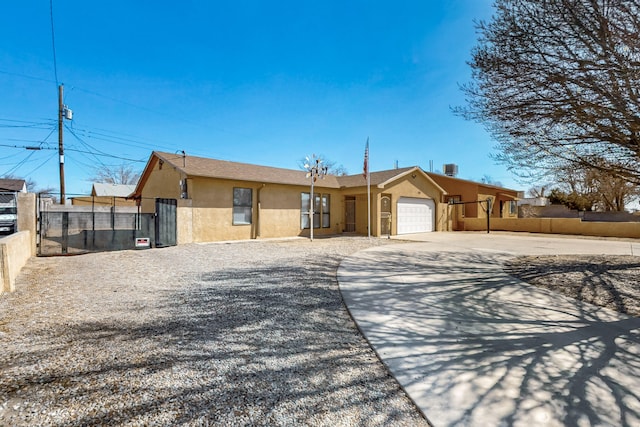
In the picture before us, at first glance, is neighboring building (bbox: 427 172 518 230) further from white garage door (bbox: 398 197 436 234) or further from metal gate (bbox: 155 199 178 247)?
metal gate (bbox: 155 199 178 247)

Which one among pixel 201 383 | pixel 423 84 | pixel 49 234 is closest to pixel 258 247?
pixel 49 234

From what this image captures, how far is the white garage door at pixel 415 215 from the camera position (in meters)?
17.2

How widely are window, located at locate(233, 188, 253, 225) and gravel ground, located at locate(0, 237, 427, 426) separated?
773cm

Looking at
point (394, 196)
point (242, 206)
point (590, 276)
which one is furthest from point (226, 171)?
point (590, 276)

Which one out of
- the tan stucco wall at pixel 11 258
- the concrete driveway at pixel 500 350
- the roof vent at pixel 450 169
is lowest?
the concrete driveway at pixel 500 350

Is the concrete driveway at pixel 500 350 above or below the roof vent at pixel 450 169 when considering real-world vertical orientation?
below

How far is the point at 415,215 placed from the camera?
59.3 feet

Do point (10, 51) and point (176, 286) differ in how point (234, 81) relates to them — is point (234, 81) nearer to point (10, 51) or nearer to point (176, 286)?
point (10, 51)

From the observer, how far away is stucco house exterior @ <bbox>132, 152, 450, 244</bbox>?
483 inches

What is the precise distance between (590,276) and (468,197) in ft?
53.7

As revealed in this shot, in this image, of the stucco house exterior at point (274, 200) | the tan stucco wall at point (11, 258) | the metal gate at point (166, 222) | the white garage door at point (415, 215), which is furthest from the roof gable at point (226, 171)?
the tan stucco wall at point (11, 258)

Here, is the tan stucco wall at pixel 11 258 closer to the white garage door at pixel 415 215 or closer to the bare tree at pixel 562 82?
the bare tree at pixel 562 82

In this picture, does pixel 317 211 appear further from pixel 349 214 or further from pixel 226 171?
pixel 226 171

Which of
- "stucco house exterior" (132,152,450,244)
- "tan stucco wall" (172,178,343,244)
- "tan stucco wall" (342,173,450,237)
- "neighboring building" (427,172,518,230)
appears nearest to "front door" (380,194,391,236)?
"stucco house exterior" (132,152,450,244)
